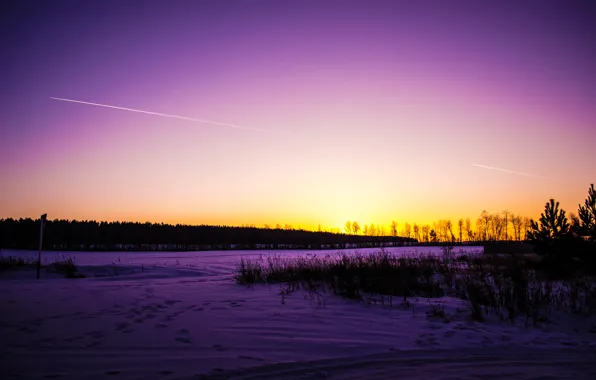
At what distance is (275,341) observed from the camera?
507 cm

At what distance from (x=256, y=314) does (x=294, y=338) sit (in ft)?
5.88

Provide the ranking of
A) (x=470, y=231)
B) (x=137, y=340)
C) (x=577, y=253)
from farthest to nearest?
(x=470, y=231) < (x=577, y=253) < (x=137, y=340)

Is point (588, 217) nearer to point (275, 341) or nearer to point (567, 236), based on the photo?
point (567, 236)

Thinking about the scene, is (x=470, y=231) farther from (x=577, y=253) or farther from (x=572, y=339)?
(x=572, y=339)

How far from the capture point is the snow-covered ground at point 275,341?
394 centimetres

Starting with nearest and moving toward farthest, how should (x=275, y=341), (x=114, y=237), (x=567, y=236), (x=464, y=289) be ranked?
(x=275, y=341) → (x=464, y=289) → (x=567, y=236) → (x=114, y=237)

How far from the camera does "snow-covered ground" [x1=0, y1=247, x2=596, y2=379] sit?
Answer: 12.9 ft

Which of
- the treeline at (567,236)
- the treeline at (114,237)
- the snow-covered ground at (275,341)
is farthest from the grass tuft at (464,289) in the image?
the treeline at (114,237)

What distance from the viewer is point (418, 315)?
683cm

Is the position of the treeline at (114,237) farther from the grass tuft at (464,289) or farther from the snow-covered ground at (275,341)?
the snow-covered ground at (275,341)

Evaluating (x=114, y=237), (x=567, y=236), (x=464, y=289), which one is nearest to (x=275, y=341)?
(x=464, y=289)

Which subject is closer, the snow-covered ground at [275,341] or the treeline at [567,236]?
the snow-covered ground at [275,341]

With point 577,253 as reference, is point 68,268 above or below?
below

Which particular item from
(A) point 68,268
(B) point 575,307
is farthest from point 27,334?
(A) point 68,268
